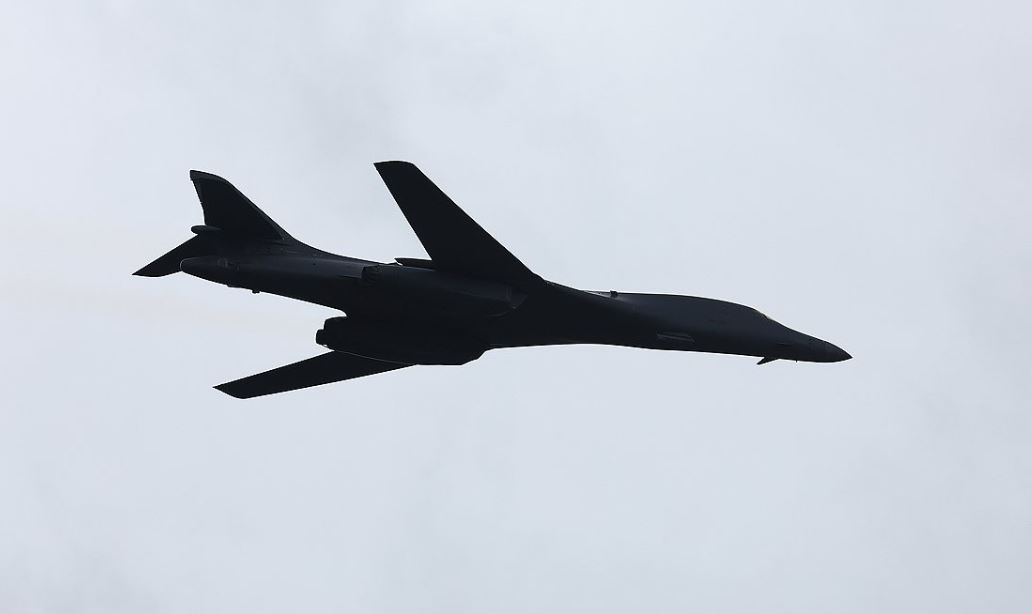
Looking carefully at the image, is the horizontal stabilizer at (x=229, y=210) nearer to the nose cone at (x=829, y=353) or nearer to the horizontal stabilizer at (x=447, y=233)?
the horizontal stabilizer at (x=447, y=233)

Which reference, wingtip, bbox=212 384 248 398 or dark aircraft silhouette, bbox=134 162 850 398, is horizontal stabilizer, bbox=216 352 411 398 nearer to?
wingtip, bbox=212 384 248 398

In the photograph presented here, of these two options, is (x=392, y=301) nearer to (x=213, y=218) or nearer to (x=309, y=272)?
(x=309, y=272)

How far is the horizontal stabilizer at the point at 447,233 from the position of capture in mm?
A: 29109

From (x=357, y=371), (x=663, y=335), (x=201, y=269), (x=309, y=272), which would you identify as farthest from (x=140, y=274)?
(x=663, y=335)

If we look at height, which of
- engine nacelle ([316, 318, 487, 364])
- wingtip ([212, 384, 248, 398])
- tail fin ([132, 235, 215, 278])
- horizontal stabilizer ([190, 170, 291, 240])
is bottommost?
wingtip ([212, 384, 248, 398])

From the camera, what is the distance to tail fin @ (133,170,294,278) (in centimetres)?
3152

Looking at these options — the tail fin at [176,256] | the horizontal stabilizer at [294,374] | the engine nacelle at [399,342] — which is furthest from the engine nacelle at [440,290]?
the horizontal stabilizer at [294,374]

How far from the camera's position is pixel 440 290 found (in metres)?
30.9

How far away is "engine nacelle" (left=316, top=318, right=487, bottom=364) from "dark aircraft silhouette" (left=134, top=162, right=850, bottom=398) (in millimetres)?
24

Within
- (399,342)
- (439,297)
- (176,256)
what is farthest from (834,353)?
(176,256)

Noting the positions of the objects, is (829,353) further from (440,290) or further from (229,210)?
(229,210)

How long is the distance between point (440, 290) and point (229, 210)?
209 inches

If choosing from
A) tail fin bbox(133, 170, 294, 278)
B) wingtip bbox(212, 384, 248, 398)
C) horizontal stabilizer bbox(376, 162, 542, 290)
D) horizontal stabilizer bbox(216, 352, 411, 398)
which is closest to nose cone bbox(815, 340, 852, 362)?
horizontal stabilizer bbox(376, 162, 542, 290)

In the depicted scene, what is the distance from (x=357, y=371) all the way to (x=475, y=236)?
23.4 ft
